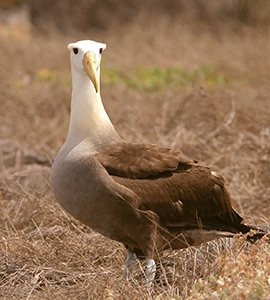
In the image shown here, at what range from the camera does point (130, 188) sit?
425 centimetres

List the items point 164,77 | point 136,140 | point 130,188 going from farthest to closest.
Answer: point 164,77, point 136,140, point 130,188

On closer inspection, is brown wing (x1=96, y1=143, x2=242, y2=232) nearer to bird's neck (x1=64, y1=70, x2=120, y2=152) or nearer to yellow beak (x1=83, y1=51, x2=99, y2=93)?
bird's neck (x1=64, y1=70, x2=120, y2=152)

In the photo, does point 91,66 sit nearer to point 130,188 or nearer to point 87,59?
point 87,59

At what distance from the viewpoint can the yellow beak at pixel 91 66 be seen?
438 cm

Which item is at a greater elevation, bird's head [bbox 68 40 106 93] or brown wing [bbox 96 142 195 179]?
bird's head [bbox 68 40 106 93]

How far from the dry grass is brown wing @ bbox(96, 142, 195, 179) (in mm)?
373

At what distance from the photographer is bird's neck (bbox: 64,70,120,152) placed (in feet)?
14.3

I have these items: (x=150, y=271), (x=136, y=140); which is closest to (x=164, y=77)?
(x=136, y=140)

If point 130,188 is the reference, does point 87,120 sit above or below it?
above

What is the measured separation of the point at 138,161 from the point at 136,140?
3.06m

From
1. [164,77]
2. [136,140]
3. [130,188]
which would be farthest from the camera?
[164,77]

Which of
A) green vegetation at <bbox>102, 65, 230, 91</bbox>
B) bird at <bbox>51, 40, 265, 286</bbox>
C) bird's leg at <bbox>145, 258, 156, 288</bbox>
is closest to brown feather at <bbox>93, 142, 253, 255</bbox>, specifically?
bird at <bbox>51, 40, 265, 286</bbox>

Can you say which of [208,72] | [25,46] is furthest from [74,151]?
[25,46]

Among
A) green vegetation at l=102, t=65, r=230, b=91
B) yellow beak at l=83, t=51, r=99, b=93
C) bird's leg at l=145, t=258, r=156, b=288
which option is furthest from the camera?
green vegetation at l=102, t=65, r=230, b=91
